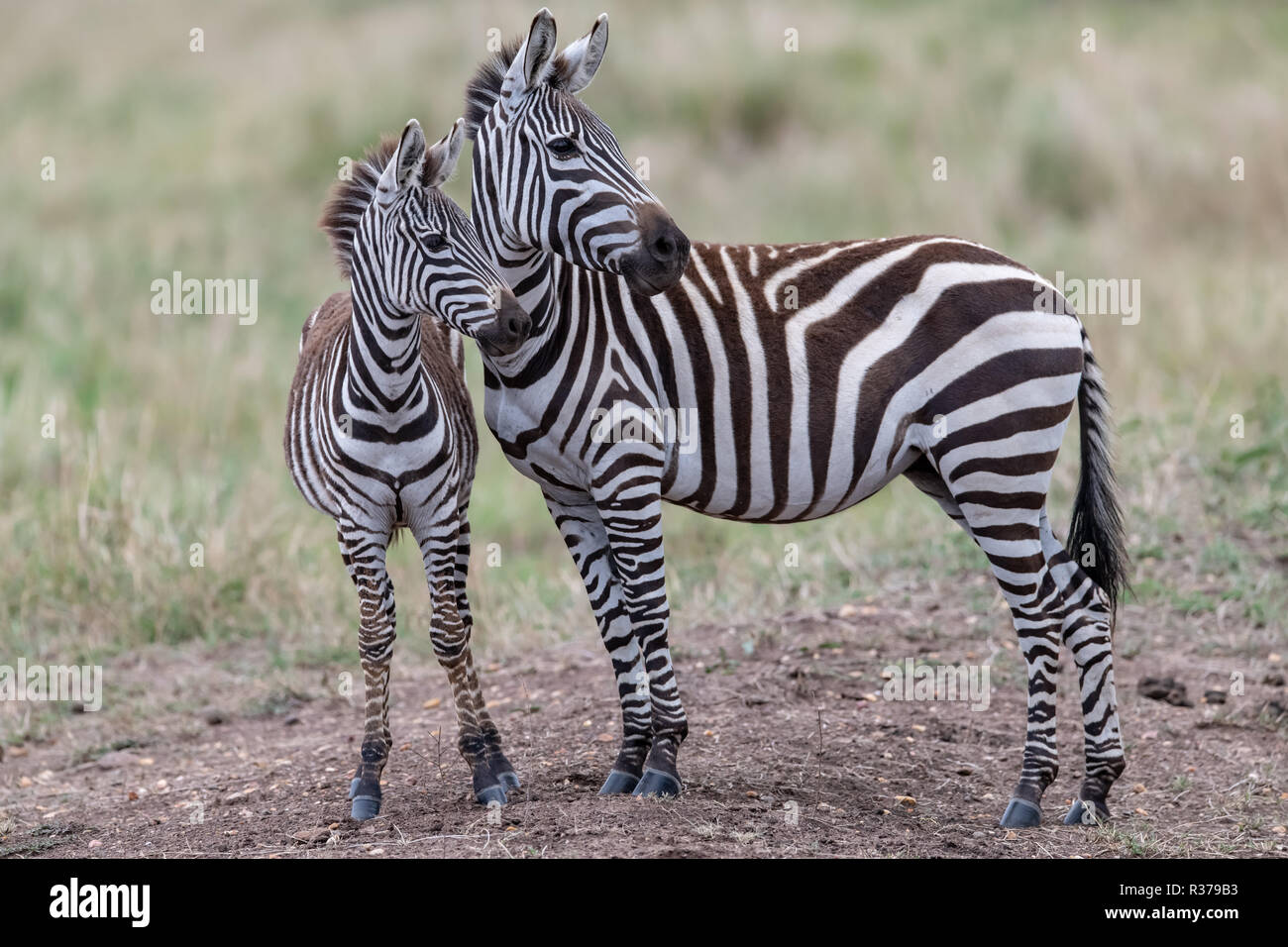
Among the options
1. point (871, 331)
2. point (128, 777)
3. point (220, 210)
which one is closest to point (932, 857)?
point (871, 331)

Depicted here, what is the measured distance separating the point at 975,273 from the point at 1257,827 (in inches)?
97.9

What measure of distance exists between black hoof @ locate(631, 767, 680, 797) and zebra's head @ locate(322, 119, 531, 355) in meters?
1.76

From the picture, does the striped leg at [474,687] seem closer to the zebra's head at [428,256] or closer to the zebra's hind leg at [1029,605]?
the zebra's head at [428,256]

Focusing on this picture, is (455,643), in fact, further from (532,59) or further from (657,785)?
(532,59)

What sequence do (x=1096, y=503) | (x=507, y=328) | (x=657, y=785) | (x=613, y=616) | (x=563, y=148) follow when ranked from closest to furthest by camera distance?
(x=507, y=328) < (x=563, y=148) < (x=657, y=785) < (x=613, y=616) < (x=1096, y=503)

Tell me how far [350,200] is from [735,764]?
9.38 ft

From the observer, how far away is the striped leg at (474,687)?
554cm

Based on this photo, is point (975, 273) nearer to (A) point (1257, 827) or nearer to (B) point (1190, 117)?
(A) point (1257, 827)

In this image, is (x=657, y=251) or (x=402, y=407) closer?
(x=657, y=251)

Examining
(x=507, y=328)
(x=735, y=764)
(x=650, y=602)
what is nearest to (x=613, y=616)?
(x=650, y=602)

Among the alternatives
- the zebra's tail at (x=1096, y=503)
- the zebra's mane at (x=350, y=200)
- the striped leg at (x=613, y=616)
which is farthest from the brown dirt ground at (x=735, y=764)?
the zebra's mane at (x=350, y=200)

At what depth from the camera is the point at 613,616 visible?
223 inches

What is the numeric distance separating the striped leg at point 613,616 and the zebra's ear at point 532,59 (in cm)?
160

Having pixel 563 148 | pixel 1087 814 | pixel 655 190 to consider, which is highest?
pixel 655 190
